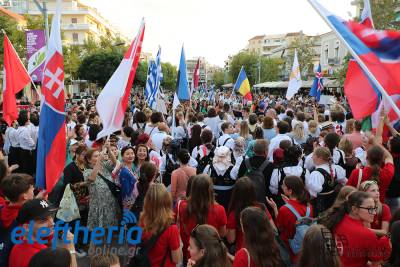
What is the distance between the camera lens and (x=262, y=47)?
488ft

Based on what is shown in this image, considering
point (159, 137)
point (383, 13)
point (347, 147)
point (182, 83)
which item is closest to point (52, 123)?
point (159, 137)

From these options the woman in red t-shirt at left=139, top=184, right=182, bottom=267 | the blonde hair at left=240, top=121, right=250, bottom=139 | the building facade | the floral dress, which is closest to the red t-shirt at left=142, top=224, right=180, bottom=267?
the woman in red t-shirt at left=139, top=184, right=182, bottom=267

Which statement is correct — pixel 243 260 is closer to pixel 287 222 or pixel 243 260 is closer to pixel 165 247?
pixel 165 247

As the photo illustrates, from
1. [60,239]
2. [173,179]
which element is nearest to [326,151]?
[173,179]

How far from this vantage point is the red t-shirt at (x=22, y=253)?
2.84 m

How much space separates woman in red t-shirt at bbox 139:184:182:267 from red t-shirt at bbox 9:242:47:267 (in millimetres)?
898

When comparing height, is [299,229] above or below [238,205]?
below

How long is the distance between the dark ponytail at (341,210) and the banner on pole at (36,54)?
446 inches

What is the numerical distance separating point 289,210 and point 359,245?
2.73 ft

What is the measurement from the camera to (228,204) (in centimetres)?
523

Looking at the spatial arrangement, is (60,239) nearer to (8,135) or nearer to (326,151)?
(326,151)

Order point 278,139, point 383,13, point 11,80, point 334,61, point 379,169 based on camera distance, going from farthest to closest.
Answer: point 334,61
point 383,13
point 11,80
point 278,139
point 379,169

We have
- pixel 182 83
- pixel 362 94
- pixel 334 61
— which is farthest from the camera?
pixel 334 61

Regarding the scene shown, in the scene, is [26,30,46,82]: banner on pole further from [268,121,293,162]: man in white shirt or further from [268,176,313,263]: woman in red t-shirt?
[268,176,313,263]: woman in red t-shirt
